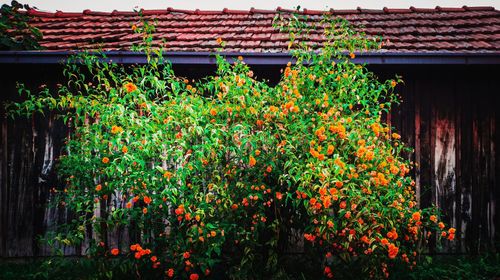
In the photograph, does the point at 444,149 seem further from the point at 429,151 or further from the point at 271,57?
the point at 271,57

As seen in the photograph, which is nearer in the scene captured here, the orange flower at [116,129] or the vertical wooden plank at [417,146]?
the orange flower at [116,129]

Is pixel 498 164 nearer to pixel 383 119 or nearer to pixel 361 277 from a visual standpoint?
pixel 383 119

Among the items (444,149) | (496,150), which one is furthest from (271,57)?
(496,150)

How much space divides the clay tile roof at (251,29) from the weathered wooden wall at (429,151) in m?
0.36

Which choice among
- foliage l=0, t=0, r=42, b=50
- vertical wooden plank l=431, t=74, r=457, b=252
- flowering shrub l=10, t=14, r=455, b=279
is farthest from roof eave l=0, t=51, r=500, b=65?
flowering shrub l=10, t=14, r=455, b=279

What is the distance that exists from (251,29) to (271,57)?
45.1 inches

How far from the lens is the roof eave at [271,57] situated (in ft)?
15.1

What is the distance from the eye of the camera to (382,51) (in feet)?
15.4

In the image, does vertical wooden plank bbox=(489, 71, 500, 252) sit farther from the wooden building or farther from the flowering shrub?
the flowering shrub

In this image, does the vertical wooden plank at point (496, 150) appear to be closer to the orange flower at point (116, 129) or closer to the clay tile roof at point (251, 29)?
the clay tile roof at point (251, 29)

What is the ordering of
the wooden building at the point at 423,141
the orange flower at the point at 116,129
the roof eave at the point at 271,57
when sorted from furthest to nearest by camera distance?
the wooden building at the point at 423,141 < the roof eave at the point at 271,57 < the orange flower at the point at 116,129

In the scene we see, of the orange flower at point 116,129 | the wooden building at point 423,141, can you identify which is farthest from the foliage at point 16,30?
the orange flower at point 116,129

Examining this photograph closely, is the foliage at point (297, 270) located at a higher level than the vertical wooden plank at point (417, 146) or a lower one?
lower

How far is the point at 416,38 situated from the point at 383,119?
46.9 inches
